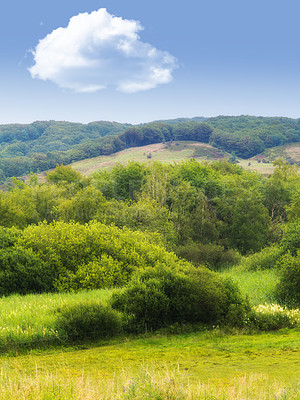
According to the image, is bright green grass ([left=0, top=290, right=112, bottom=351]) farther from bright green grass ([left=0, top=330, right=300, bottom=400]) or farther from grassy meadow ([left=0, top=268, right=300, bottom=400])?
bright green grass ([left=0, top=330, right=300, bottom=400])

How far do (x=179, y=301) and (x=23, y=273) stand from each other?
49.9 ft

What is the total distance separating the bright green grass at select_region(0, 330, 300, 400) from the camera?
7.79 metres

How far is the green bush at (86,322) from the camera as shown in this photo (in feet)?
54.5

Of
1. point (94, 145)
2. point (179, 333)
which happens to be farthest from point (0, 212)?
point (94, 145)

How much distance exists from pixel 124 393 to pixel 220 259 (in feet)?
145

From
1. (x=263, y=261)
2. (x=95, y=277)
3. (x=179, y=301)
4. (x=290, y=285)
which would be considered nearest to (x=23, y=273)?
(x=95, y=277)

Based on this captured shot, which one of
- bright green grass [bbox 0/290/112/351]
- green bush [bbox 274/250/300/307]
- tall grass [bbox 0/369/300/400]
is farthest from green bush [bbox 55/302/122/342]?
green bush [bbox 274/250/300/307]

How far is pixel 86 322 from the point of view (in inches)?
667

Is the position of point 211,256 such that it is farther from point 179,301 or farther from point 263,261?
point 179,301

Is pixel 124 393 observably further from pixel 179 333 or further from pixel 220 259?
pixel 220 259

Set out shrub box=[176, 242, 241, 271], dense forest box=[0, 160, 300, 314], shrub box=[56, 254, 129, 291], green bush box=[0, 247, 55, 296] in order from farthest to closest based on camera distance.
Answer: shrub box=[176, 242, 241, 271], dense forest box=[0, 160, 300, 314], shrub box=[56, 254, 129, 291], green bush box=[0, 247, 55, 296]

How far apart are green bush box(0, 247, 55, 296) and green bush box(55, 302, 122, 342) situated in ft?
41.7

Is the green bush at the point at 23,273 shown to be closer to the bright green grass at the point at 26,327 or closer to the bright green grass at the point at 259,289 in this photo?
the bright green grass at the point at 26,327

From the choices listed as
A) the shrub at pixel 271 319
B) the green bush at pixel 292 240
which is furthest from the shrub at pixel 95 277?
the green bush at pixel 292 240
